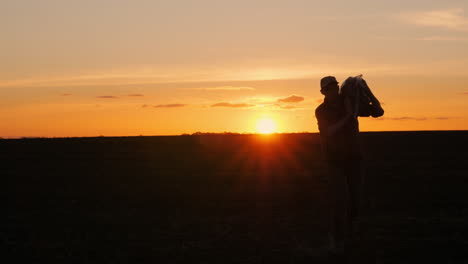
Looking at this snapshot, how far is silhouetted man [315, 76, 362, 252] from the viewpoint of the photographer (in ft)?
29.4

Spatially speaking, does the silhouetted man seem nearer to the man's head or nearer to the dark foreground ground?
the man's head

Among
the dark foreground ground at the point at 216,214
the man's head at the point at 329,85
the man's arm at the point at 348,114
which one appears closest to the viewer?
the man's arm at the point at 348,114

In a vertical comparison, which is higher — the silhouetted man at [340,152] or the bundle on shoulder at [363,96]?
the bundle on shoulder at [363,96]

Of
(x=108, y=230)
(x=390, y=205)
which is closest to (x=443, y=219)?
(x=390, y=205)

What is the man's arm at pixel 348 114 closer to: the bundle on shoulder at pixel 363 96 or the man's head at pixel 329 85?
the bundle on shoulder at pixel 363 96

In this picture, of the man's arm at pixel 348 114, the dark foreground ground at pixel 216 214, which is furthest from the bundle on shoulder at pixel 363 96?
the dark foreground ground at pixel 216 214

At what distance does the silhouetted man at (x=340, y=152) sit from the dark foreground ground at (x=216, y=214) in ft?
1.57

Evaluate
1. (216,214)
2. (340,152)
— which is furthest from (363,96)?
(216,214)

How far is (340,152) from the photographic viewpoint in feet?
29.6

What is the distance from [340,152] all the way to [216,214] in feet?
14.6

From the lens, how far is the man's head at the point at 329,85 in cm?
898

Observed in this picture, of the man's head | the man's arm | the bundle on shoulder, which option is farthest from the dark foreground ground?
the man's head

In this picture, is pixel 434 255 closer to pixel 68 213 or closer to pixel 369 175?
pixel 68 213

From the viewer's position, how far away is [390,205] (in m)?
14.1
